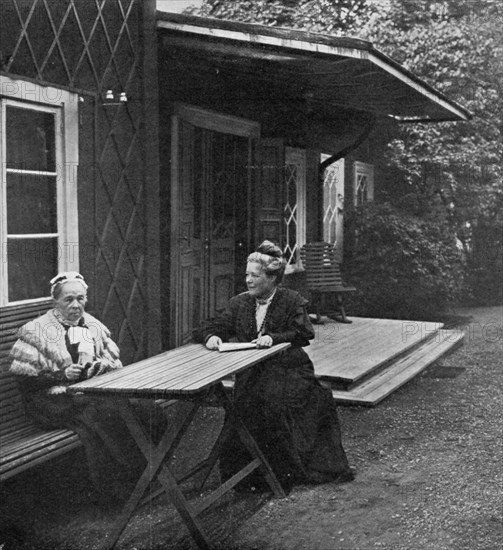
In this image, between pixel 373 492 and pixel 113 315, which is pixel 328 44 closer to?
pixel 113 315

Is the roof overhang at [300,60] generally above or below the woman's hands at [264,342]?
above

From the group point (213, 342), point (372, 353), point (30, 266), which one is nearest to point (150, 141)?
point (30, 266)

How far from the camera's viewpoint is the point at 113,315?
636 cm

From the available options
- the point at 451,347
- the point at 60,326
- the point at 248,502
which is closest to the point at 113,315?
the point at 60,326

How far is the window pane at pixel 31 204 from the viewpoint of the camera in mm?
5449

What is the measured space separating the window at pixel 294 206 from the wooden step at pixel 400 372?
2.20m

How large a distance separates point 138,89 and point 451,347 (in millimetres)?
5043

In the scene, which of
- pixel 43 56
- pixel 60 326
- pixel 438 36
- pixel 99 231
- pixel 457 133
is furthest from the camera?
pixel 457 133

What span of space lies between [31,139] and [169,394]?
2594 mm

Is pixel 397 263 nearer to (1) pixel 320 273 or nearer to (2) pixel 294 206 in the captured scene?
(2) pixel 294 206

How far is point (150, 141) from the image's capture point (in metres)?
6.75

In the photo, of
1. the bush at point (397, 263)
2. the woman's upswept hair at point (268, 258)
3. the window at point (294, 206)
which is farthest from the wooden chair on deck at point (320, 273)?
→ the woman's upswept hair at point (268, 258)

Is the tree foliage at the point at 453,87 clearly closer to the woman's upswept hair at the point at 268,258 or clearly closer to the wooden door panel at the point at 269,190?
the wooden door panel at the point at 269,190

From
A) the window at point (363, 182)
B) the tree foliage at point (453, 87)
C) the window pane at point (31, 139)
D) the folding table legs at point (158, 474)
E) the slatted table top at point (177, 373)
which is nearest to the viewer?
the slatted table top at point (177, 373)
